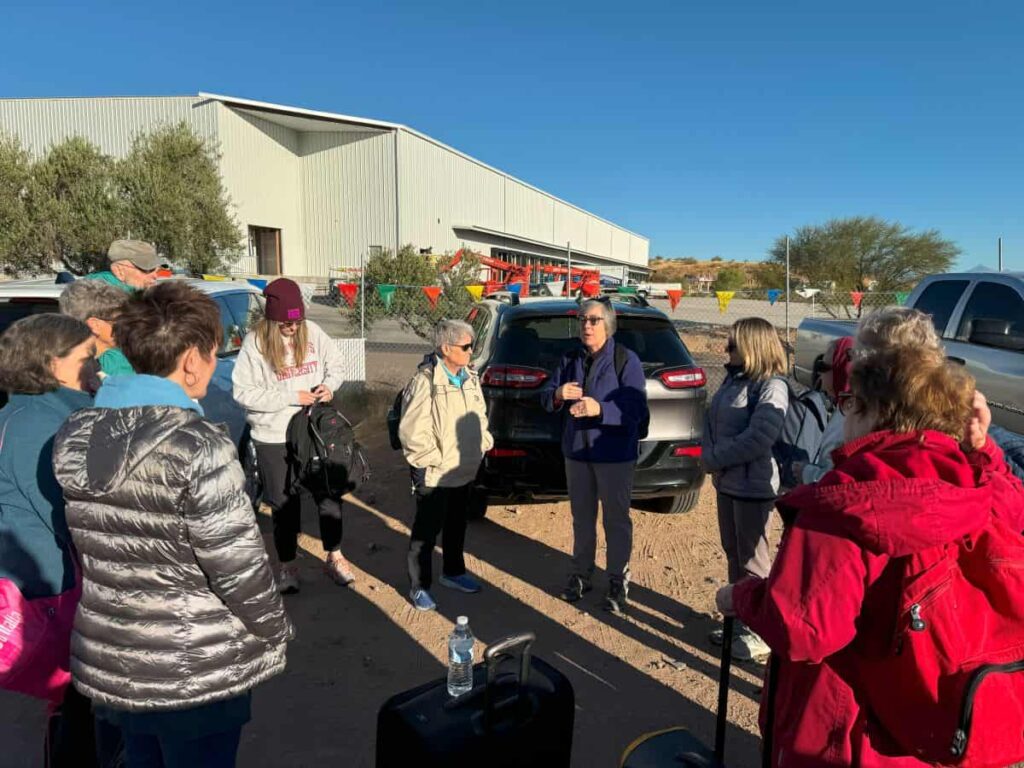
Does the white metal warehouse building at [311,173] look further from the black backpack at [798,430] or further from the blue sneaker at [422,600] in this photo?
the black backpack at [798,430]

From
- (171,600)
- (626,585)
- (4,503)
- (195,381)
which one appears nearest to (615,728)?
(626,585)

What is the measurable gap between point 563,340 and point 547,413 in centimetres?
59

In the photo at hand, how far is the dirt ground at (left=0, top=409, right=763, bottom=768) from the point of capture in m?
2.88

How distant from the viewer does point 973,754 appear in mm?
1454

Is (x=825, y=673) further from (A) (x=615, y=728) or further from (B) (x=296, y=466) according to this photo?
(B) (x=296, y=466)

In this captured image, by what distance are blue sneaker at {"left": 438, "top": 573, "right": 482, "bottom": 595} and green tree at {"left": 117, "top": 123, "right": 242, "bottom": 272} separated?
20.6 meters

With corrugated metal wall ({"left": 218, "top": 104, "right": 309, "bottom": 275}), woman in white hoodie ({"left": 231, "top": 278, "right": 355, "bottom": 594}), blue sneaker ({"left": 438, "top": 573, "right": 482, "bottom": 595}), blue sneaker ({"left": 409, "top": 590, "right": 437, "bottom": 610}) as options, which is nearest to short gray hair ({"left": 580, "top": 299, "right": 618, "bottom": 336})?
woman in white hoodie ({"left": 231, "top": 278, "right": 355, "bottom": 594})

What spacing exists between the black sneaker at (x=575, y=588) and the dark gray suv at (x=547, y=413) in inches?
29.1

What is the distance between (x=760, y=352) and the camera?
331 cm

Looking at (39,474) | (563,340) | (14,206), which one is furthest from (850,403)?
(14,206)

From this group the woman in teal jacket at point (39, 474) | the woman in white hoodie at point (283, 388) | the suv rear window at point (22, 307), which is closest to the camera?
the woman in teal jacket at point (39, 474)

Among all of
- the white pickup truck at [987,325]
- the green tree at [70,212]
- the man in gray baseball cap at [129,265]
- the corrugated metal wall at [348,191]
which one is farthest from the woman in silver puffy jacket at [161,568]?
the corrugated metal wall at [348,191]

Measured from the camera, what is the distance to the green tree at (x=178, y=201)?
2088 centimetres

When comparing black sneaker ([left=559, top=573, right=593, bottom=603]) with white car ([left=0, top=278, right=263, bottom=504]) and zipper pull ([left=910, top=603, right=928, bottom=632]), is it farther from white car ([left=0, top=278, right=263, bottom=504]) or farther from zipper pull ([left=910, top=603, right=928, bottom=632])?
zipper pull ([left=910, top=603, right=928, bottom=632])
